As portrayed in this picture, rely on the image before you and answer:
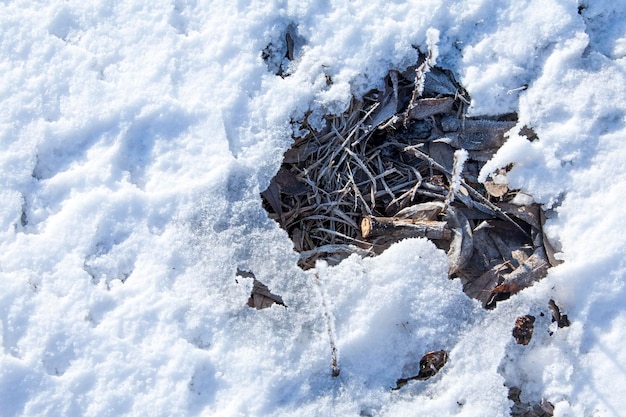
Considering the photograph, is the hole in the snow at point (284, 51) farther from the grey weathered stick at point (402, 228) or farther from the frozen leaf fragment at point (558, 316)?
the frozen leaf fragment at point (558, 316)

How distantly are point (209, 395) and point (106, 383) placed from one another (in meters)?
0.31

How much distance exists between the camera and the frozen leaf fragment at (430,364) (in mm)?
1876

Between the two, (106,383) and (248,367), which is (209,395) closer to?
(248,367)

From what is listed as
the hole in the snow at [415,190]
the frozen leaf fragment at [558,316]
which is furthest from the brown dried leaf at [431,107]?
the frozen leaf fragment at [558,316]

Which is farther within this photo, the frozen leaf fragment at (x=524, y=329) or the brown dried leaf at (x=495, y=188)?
the brown dried leaf at (x=495, y=188)

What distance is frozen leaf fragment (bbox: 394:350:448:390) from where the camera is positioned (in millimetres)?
1876

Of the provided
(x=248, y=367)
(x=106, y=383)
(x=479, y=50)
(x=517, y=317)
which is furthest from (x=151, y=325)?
(x=479, y=50)

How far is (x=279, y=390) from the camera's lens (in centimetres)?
182

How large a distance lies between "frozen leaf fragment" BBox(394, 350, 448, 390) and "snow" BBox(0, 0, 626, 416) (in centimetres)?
2

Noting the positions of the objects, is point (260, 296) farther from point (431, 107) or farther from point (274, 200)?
point (431, 107)

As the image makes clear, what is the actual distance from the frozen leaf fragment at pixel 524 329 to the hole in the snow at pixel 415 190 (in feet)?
0.31

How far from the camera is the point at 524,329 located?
1896 millimetres

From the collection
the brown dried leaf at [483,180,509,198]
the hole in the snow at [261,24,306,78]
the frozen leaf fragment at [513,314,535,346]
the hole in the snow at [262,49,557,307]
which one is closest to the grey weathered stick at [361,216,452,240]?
the hole in the snow at [262,49,557,307]

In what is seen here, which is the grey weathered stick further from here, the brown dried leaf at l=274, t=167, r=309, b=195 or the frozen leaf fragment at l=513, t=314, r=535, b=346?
the frozen leaf fragment at l=513, t=314, r=535, b=346
